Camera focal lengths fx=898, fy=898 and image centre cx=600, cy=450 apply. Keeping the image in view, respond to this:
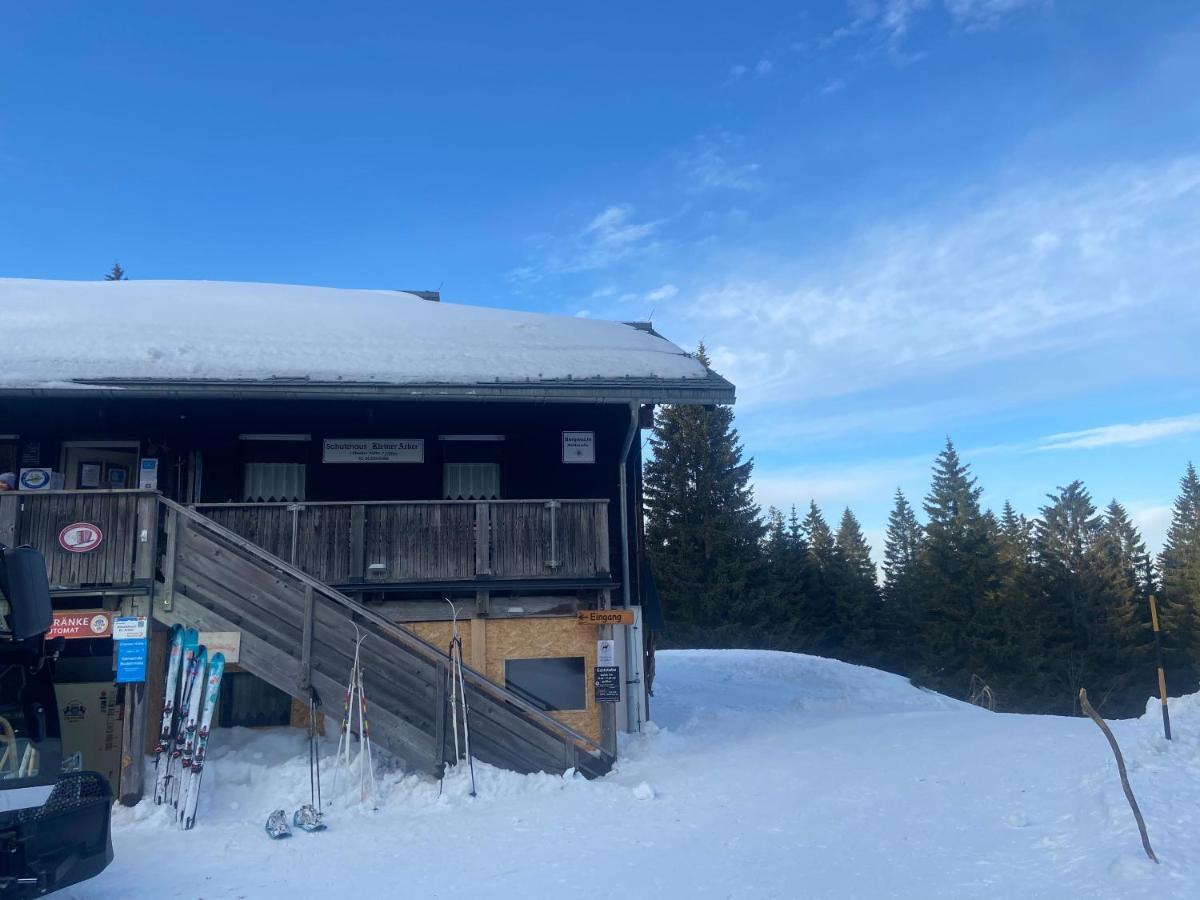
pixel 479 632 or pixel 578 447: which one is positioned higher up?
pixel 578 447

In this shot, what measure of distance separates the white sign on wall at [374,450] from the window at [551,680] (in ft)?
13.2

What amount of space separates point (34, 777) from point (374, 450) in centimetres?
969

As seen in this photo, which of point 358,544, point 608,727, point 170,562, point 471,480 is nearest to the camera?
point 170,562

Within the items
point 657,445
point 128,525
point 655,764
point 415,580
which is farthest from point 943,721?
point 657,445

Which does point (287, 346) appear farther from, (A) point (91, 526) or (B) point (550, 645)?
(B) point (550, 645)

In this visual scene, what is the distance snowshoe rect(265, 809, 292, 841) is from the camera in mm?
9453

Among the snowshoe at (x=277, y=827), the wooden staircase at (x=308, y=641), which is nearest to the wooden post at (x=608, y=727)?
the wooden staircase at (x=308, y=641)

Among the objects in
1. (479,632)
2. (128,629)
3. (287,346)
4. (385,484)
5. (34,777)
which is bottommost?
(34,777)

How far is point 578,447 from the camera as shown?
15.6 meters

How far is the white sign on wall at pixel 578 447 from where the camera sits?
15.6 metres

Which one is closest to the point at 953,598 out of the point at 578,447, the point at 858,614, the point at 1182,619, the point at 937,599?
the point at 937,599

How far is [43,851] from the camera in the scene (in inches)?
222

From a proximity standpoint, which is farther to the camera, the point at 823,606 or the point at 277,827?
the point at 823,606

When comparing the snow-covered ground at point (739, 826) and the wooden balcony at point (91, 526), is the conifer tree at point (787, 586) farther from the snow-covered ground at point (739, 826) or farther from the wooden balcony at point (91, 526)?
the wooden balcony at point (91, 526)
